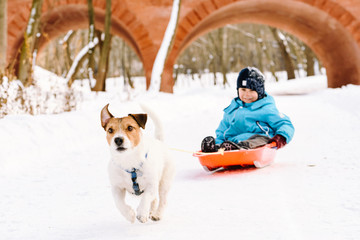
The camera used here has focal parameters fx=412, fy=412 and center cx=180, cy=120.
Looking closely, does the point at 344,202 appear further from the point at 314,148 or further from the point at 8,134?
the point at 8,134

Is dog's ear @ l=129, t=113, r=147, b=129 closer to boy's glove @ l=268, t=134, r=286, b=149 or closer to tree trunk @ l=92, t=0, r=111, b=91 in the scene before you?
boy's glove @ l=268, t=134, r=286, b=149

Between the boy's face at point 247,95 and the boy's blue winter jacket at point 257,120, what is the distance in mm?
55

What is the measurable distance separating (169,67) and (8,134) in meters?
8.65

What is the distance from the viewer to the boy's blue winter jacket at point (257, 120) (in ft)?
14.2

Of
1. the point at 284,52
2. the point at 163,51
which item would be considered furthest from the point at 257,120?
the point at 284,52

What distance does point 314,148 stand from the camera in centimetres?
513

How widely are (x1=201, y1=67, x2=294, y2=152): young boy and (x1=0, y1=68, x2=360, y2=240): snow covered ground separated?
1.15ft

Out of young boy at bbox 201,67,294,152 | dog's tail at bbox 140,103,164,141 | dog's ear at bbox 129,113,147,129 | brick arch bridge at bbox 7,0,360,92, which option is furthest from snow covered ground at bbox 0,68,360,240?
brick arch bridge at bbox 7,0,360,92

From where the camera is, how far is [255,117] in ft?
14.4

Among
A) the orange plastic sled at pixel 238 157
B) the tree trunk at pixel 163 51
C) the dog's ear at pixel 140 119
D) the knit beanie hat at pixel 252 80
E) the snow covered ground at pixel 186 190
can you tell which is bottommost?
the snow covered ground at pixel 186 190

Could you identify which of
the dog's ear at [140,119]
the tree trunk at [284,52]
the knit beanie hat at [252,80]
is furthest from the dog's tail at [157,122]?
the tree trunk at [284,52]

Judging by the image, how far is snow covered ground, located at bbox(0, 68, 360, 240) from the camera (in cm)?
249

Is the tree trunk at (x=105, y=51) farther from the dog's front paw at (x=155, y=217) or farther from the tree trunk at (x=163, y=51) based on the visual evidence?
the dog's front paw at (x=155, y=217)

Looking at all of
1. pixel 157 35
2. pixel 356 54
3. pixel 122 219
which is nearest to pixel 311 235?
pixel 122 219
